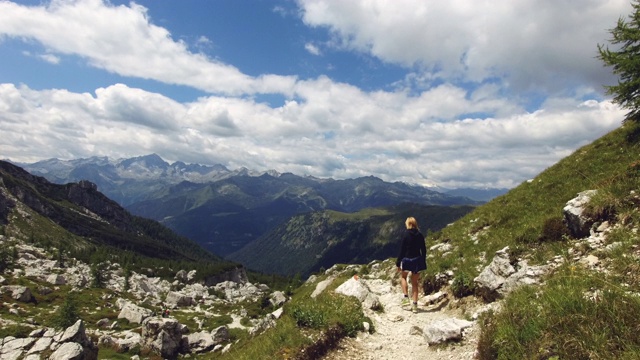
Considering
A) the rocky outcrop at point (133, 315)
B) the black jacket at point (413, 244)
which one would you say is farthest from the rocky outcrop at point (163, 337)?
the black jacket at point (413, 244)

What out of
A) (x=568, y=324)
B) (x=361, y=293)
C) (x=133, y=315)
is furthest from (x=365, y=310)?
(x=133, y=315)

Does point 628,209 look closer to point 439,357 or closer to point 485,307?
point 485,307

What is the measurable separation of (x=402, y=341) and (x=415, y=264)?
14.5ft

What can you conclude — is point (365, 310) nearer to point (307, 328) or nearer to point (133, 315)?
point (307, 328)

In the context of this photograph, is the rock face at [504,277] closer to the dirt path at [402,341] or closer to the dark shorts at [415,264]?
the dirt path at [402,341]

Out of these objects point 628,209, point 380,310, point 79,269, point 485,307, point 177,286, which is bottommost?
point 177,286

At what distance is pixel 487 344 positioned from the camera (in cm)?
833

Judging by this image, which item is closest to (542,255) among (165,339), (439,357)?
(439,357)

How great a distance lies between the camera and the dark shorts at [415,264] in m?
16.1

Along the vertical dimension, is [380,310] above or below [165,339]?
above

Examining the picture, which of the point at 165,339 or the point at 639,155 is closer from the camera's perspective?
the point at 639,155

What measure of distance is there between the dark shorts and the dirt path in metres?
1.77

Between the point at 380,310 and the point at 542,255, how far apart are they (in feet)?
24.0

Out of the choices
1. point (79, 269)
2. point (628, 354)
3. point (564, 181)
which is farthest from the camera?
point (79, 269)
